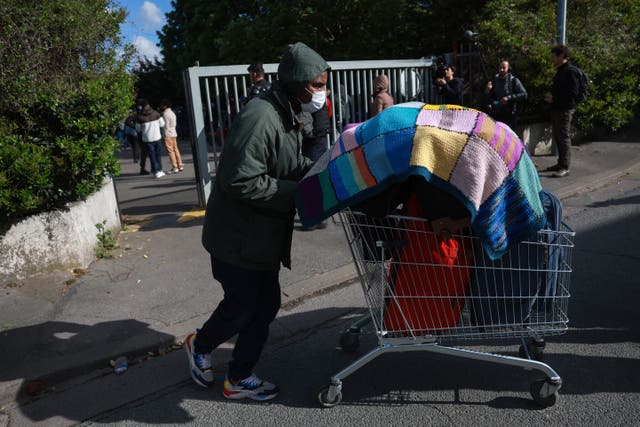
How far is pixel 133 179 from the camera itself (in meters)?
12.3

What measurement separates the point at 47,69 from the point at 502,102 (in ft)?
22.6

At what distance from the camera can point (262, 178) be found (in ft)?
8.65

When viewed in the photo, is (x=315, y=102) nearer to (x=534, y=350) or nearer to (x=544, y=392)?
(x=544, y=392)

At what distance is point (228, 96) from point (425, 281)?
5.01 meters

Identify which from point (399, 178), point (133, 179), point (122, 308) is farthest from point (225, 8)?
Answer: point (399, 178)

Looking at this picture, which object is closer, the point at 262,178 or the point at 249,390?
the point at 262,178

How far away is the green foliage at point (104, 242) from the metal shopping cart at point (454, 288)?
344 centimetres

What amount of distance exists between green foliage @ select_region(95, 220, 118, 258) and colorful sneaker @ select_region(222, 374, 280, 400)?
294 cm

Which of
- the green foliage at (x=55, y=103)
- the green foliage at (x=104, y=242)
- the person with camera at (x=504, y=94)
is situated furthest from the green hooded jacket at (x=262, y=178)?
the person with camera at (x=504, y=94)

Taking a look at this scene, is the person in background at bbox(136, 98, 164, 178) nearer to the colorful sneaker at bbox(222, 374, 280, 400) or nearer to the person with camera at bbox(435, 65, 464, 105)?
the person with camera at bbox(435, 65, 464, 105)

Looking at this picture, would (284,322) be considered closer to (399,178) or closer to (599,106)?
(399,178)

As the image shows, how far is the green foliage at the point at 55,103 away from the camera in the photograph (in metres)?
4.62

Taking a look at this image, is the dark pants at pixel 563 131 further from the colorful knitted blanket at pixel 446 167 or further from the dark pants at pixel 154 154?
the dark pants at pixel 154 154

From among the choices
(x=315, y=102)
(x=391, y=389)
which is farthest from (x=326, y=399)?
(x=315, y=102)
